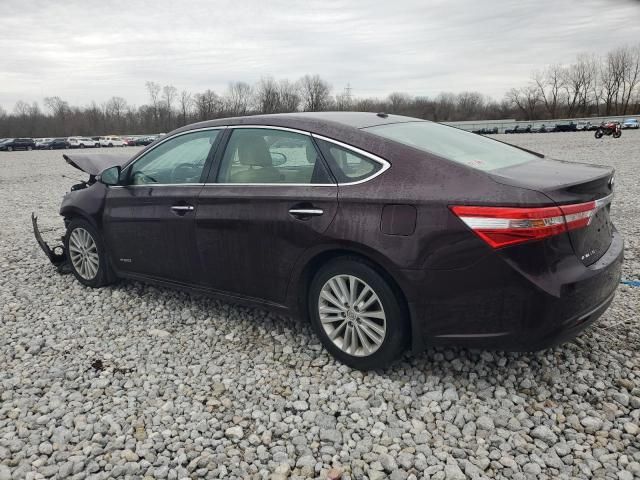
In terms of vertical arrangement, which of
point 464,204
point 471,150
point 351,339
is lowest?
point 351,339

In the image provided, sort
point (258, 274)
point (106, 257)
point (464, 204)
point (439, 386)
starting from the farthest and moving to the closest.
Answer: point (106, 257)
point (258, 274)
point (439, 386)
point (464, 204)

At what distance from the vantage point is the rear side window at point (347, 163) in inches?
127

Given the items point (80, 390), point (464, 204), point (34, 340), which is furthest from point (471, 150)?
point (34, 340)

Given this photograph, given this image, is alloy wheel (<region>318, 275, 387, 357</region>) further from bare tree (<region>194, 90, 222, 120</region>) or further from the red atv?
bare tree (<region>194, 90, 222, 120</region>)

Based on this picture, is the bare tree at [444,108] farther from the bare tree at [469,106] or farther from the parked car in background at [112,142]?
the parked car in background at [112,142]

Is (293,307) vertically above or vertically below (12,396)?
above

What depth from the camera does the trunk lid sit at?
281cm

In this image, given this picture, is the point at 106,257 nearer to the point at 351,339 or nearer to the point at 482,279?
the point at 351,339

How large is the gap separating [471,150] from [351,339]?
1.48 meters

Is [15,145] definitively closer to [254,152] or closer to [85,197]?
[85,197]

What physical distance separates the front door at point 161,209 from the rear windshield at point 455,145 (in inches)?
59.1

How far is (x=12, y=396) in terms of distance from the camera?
3.39 meters

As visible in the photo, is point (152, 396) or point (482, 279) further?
point (152, 396)

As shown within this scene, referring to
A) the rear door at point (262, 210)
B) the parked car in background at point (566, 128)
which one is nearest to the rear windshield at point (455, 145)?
the rear door at point (262, 210)
